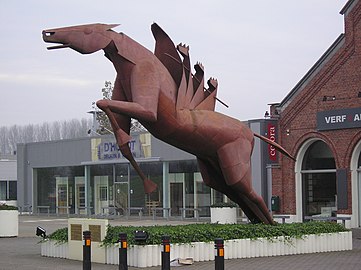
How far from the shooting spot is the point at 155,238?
15102mm

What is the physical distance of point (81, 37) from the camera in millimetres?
14336

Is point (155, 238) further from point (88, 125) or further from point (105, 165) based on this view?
point (88, 125)

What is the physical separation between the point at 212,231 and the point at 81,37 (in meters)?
5.28

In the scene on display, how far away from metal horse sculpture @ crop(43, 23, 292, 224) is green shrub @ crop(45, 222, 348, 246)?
0.63 metres

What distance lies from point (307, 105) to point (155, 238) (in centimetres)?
1567

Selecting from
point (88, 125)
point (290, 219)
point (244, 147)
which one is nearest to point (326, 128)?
point (290, 219)

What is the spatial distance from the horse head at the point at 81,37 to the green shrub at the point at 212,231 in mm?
4045

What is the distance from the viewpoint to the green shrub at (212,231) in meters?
15.4

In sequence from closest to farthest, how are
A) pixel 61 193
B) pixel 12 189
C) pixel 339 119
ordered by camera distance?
pixel 339 119
pixel 61 193
pixel 12 189

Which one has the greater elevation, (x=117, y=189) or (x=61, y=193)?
(x=117, y=189)

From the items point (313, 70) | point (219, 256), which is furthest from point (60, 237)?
point (313, 70)

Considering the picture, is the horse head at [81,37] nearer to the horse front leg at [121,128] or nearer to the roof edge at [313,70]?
the horse front leg at [121,128]

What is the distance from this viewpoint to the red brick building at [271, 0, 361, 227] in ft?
89.6

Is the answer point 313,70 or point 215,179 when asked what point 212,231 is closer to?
point 215,179
